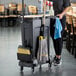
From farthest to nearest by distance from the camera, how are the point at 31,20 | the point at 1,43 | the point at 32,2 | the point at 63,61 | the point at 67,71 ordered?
the point at 32,2
the point at 1,43
the point at 63,61
the point at 67,71
the point at 31,20

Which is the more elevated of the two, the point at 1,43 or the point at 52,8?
the point at 52,8

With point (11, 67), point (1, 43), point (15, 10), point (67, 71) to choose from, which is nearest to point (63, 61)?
point (67, 71)

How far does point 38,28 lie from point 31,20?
0.72ft

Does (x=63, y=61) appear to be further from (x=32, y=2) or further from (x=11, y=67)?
(x=32, y=2)

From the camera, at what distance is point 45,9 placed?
4648 mm

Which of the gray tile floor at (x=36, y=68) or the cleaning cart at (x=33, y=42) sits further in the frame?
the gray tile floor at (x=36, y=68)

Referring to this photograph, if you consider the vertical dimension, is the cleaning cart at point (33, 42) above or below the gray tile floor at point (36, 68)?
above

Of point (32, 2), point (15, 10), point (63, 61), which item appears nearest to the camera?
point (63, 61)

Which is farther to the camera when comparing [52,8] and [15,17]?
[15,17]

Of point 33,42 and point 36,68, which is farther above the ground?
point 33,42

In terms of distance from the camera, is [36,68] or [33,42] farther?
[36,68]

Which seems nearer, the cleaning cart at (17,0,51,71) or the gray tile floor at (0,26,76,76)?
the cleaning cart at (17,0,51,71)

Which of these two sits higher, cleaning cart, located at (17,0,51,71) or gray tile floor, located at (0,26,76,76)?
cleaning cart, located at (17,0,51,71)

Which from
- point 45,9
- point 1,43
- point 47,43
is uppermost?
point 45,9
